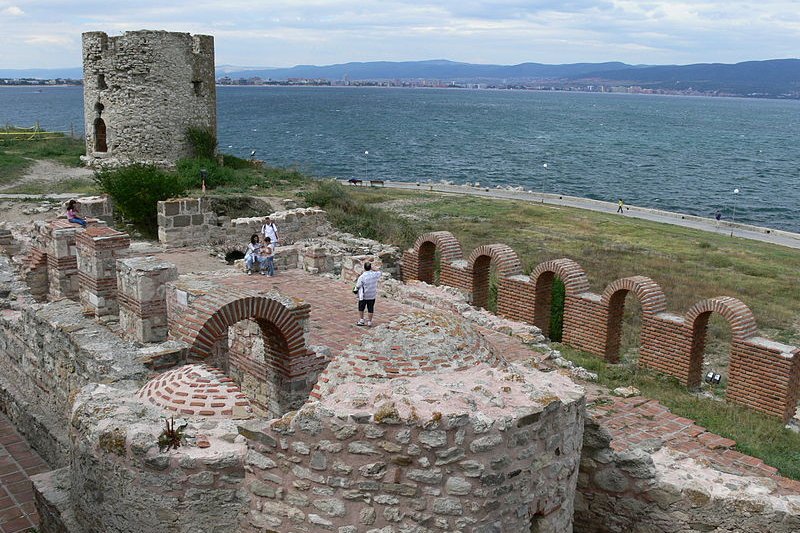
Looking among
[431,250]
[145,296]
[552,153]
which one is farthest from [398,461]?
[552,153]

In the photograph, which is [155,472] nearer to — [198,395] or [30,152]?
[198,395]

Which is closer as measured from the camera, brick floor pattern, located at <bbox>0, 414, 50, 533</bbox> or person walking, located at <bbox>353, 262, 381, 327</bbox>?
brick floor pattern, located at <bbox>0, 414, 50, 533</bbox>

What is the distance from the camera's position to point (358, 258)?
14250 millimetres

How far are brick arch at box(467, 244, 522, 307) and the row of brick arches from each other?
2 centimetres

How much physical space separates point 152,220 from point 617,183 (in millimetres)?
51334

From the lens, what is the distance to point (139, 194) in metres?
19.4

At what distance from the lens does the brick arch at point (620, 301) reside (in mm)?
13930

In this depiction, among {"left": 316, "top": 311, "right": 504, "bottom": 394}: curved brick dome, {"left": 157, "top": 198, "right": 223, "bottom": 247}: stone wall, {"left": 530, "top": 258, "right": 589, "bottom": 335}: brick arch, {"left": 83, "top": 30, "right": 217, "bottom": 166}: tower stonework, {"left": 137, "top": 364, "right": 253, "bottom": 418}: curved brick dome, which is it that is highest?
{"left": 83, "top": 30, "right": 217, "bottom": 166}: tower stonework

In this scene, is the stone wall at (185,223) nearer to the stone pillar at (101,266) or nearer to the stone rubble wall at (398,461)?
the stone pillar at (101,266)

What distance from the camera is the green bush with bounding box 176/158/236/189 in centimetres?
2459

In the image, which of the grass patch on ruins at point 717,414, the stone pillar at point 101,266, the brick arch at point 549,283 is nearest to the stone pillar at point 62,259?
the stone pillar at point 101,266

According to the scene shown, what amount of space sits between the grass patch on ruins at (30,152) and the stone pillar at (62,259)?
1637cm

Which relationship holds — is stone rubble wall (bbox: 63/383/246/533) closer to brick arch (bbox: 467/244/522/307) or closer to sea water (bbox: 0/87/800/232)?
brick arch (bbox: 467/244/522/307)

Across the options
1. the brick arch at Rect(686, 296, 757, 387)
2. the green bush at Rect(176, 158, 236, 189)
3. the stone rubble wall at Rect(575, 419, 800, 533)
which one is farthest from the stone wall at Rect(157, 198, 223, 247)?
the stone rubble wall at Rect(575, 419, 800, 533)
